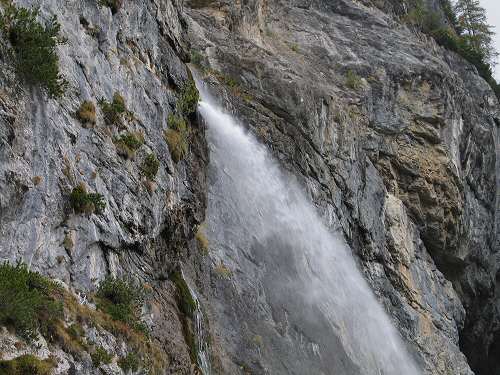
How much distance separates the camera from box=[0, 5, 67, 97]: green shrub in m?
11.0

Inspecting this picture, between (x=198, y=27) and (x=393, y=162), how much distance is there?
39.5 feet

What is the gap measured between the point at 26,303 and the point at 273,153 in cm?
1646

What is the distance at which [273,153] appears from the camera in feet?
79.7

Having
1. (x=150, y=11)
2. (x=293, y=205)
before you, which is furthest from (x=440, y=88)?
(x=150, y=11)

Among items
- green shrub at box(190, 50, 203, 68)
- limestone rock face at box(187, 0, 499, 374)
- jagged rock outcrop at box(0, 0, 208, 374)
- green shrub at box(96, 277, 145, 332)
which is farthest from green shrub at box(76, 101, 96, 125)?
green shrub at box(190, 50, 203, 68)

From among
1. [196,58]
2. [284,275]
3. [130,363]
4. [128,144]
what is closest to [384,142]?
[196,58]

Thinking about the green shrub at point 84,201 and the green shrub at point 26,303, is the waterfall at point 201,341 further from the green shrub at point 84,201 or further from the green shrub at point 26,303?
the green shrub at point 26,303

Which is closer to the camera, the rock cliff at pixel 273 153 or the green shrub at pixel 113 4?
the rock cliff at pixel 273 153

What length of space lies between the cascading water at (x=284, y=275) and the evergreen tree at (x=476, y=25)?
132ft

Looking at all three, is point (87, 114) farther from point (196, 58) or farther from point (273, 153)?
point (196, 58)

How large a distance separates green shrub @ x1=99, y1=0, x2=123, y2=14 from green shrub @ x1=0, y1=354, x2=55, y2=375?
32.4 ft

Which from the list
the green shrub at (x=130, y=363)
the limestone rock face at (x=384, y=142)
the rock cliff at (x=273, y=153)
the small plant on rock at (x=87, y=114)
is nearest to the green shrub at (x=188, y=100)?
the rock cliff at (x=273, y=153)

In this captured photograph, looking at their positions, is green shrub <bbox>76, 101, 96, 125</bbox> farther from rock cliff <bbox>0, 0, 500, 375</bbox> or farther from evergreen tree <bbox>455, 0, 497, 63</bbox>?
evergreen tree <bbox>455, 0, 497, 63</bbox>

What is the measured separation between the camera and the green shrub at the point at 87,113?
12.7 meters
